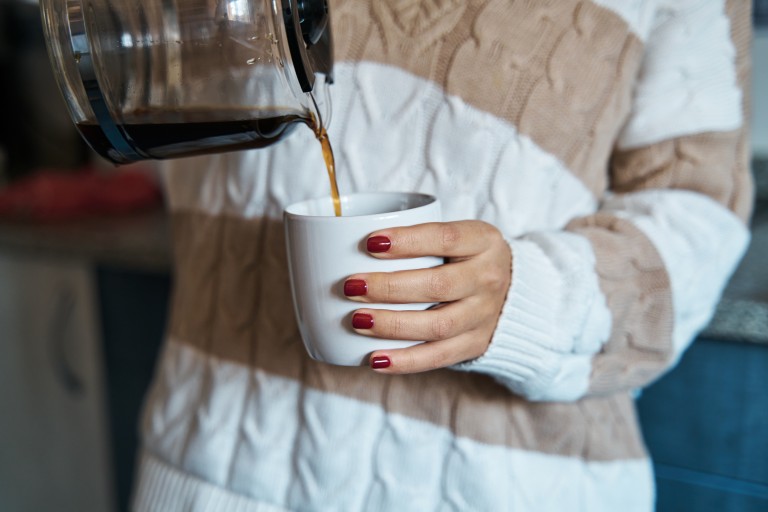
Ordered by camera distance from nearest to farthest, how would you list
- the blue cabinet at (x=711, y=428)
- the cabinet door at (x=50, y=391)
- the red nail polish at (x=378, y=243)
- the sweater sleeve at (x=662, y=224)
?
the red nail polish at (x=378, y=243) < the sweater sleeve at (x=662, y=224) < the blue cabinet at (x=711, y=428) < the cabinet door at (x=50, y=391)

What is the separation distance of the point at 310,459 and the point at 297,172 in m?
0.25

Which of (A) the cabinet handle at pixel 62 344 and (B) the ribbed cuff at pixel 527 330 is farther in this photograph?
(A) the cabinet handle at pixel 62 344

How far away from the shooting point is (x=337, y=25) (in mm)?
613

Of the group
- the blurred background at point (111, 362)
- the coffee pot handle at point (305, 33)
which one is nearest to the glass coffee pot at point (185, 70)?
the coffee pot handle at point (305, 33)

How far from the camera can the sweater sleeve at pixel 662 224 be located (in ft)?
1.83

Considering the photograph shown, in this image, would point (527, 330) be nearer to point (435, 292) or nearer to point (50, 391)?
point (435, 292)

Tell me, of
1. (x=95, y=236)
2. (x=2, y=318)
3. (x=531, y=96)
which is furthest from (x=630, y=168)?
(x=2, y=318)

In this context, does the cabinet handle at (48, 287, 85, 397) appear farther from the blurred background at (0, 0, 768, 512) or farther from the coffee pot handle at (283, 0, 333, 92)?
the coffee pot handle at (283, 0, 333, 92)

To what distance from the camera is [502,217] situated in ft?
1.94

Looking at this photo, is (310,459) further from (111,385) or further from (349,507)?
(111,385)

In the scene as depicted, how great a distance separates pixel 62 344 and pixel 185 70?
38.8 inches

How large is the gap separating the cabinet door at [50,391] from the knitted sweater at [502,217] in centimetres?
73

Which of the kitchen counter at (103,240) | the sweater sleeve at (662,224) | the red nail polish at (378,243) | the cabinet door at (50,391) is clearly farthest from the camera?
the cabinet door at (50,391)

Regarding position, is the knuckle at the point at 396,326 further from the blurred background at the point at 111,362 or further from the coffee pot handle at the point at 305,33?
the blurred background at the point at 111,362
